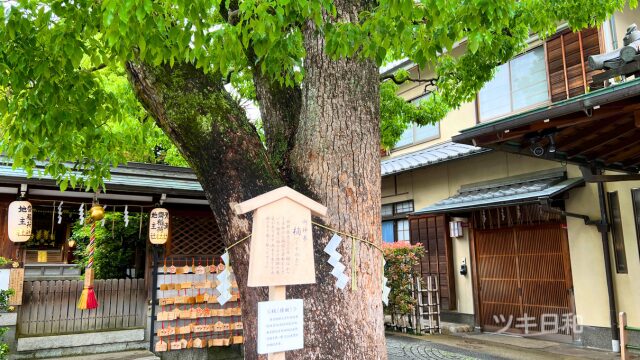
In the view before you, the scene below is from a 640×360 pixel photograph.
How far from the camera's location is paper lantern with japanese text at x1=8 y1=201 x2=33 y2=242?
806 cm

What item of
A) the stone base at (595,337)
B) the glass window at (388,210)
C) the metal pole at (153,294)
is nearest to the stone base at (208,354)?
the metal pole at (153,294)

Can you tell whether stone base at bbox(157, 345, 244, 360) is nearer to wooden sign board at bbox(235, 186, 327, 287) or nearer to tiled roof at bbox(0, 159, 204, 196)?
tiled roof at bbox(0, 159, 204, 196)

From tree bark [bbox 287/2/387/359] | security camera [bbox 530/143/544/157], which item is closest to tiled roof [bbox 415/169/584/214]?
security camera [bbox 530/143/544/157]

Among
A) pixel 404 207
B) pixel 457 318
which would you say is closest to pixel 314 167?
pixel 457 318

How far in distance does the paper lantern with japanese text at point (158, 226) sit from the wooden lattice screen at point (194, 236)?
53 cm

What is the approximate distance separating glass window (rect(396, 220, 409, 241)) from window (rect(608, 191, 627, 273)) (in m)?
6.64

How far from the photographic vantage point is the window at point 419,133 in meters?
14.7

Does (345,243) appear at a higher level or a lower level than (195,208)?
lower

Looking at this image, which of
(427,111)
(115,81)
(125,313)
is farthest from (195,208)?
(427,111)

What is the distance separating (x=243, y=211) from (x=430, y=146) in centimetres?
1218

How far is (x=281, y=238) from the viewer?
3373 millimetres

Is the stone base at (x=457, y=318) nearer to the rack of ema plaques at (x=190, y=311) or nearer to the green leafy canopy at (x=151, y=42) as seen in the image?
the rack of ema plaques at (x=190, y=311)

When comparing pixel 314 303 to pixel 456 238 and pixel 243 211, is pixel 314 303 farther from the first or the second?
pixel 456 238

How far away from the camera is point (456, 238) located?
13.2 meters
